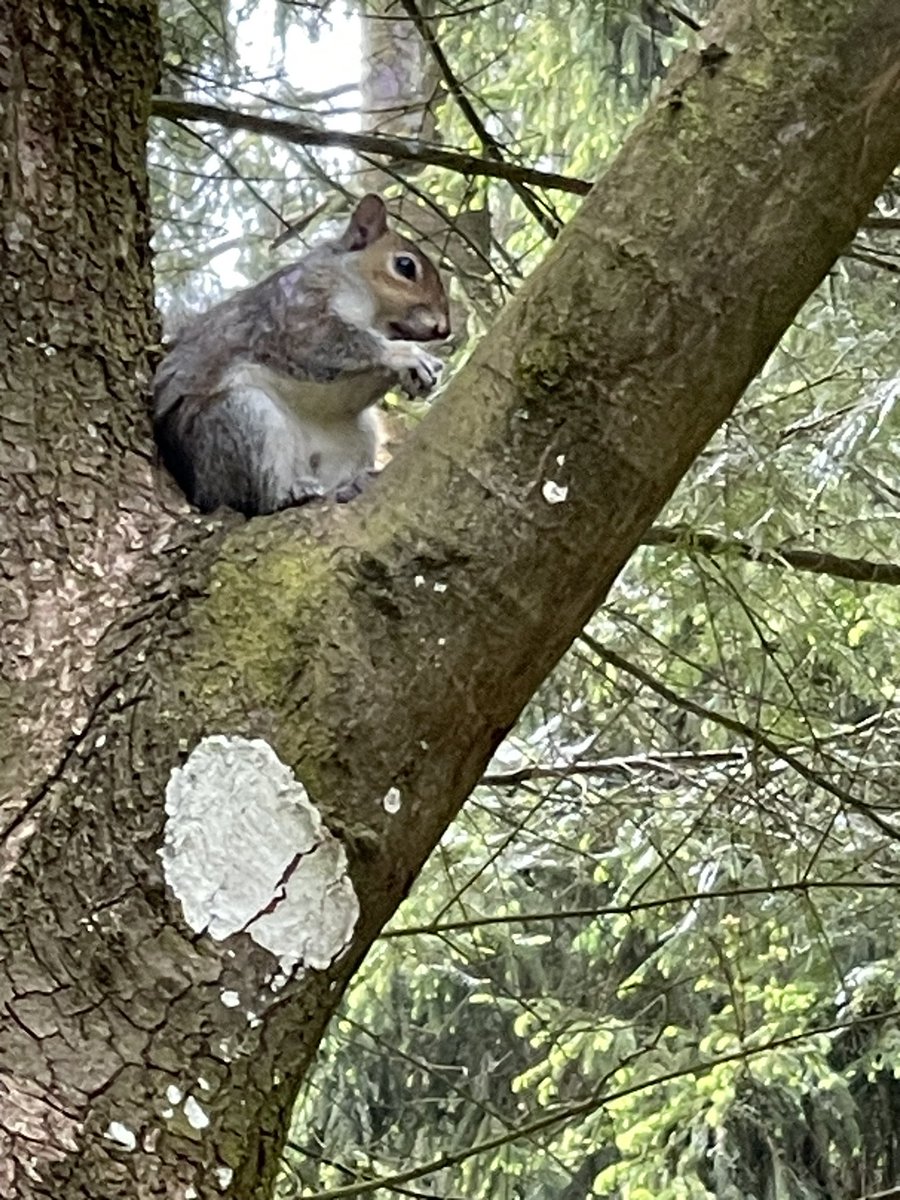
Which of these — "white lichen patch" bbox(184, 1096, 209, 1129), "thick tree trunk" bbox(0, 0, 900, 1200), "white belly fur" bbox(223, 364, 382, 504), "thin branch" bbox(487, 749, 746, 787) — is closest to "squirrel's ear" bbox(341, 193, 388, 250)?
"white belly fur" bbox(223, 364, 382, 504)

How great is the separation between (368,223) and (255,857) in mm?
1193

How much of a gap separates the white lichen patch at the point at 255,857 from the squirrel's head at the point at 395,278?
3.44 ft

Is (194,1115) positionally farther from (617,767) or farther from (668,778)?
(668,778)

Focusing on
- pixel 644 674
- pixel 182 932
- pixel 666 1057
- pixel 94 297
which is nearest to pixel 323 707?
pixel 182 932

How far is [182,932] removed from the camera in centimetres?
90

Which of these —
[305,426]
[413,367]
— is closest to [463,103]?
[413,367]

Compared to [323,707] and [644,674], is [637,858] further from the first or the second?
[323,707]

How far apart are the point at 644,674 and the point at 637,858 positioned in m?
1.16

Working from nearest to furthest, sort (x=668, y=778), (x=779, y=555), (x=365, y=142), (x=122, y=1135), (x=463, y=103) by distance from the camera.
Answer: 1. (x=122, y=1135)
2. (x=365, y=142)
3. (x=463, y=103)
4. (x=779, y=555)
5. (x=668, y=778)

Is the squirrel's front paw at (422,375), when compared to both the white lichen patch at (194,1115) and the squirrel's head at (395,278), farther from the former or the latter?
the white lichen patch at (194,1115)

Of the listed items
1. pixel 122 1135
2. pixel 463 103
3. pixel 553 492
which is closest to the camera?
pixel 122 1135

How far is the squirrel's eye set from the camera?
6.31 ft

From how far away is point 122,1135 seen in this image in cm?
86

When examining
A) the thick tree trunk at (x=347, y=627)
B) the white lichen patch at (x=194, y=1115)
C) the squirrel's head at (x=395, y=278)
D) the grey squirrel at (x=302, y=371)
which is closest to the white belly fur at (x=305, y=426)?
the grey squirrel at (x=302, y=371)
